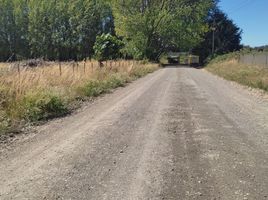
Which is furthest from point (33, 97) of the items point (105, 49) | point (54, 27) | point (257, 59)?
point (54, 27)

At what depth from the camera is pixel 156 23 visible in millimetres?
57625

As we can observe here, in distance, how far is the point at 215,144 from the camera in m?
7.97

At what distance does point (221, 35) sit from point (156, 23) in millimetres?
25186

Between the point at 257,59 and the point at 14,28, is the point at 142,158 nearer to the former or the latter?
the point at 257,59

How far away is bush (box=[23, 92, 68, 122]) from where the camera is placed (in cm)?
1110

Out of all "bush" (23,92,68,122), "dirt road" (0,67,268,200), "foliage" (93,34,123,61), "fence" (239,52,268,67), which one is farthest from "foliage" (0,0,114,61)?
"dirt road" (0,67,268,200)

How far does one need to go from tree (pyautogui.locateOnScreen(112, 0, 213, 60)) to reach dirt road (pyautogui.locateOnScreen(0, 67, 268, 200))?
152 ft

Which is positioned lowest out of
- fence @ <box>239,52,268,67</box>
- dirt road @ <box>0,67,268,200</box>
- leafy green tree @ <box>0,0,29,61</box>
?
dirt road @ <box>0,67,268,200</box>

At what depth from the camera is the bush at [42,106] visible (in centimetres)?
1110

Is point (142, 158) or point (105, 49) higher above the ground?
point (105, 49)

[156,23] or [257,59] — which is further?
[156,23]

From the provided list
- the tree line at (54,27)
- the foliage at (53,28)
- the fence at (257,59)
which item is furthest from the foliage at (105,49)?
the foliage at (53,28)

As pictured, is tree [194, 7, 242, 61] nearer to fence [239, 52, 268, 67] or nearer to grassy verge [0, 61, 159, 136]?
fence [239, 52, 268, 67]

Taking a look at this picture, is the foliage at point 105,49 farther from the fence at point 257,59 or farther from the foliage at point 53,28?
the foliage at point 53,28
